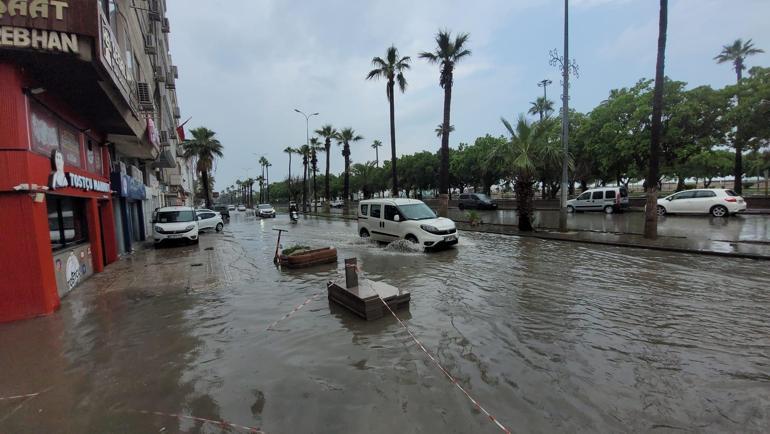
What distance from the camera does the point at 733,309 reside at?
18.4ft

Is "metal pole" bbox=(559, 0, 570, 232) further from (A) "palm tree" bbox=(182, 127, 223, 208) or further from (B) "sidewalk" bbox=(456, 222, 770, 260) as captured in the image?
(A) "palm tree" bbox=(182, 127, 223, 208)

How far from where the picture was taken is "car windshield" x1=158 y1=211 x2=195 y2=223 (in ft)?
54.9

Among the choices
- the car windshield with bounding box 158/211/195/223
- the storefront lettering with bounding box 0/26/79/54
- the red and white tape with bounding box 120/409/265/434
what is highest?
the storefront lettering with bounding box 0/26/79/54

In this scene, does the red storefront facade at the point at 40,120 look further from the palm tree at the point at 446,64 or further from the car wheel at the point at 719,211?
the car wheel at the point at 719,211

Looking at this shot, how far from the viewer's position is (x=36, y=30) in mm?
5664

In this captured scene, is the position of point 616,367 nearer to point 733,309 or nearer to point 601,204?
point 733,309

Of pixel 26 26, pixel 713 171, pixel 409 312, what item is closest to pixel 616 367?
pixel 409 312

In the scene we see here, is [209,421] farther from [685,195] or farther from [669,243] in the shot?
[685,195]

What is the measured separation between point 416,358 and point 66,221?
9519 millimetres

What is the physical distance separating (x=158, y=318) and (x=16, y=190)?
3.07 m

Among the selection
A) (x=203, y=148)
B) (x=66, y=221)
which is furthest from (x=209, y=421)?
(x=203, y=148)

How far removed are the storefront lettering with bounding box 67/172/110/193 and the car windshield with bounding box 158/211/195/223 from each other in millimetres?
5900

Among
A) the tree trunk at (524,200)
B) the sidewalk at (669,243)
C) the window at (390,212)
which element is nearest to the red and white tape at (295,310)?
the window at (390,212)

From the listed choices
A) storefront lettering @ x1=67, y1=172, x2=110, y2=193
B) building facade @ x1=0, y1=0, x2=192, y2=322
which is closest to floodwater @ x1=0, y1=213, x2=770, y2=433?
building facade @ x1=0, y1=0, x2=192, y2=322
